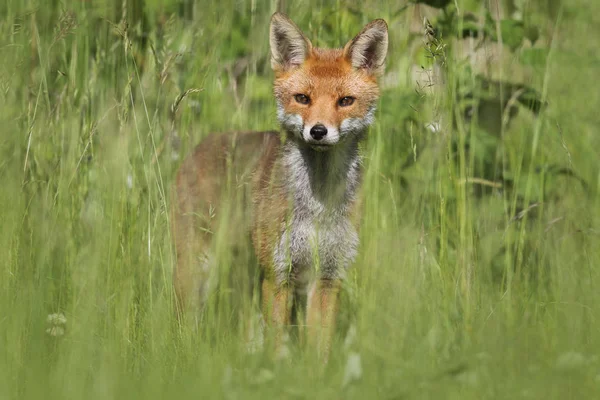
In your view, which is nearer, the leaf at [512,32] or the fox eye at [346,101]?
the fox eye at [346,101]

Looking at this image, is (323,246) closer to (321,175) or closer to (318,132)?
(321,175)

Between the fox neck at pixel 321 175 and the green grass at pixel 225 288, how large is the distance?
22 centimetres

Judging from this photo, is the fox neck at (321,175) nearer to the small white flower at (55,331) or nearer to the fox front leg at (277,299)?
the fox front leg at (277,299)

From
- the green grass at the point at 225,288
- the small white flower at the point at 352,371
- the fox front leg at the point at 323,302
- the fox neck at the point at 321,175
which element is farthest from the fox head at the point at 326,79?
the small white flower at the point at 352,371

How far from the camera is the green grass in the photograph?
3055mm

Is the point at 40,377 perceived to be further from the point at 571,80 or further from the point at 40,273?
the point at 571,80

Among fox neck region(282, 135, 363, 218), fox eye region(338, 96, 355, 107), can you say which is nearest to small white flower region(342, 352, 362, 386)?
fox neck region(282, 135, 363, 218)

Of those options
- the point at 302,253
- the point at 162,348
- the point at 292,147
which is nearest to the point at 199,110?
the point at 292,147

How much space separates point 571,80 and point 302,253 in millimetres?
2375

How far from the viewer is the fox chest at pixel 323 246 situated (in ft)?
15.2

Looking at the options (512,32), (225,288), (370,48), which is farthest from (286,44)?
(225,288)

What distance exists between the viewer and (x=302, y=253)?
4.64 meters

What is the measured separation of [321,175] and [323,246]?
44cm

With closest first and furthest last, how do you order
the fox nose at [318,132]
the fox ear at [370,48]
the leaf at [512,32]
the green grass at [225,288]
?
the green grass at [225,288]
the fox nose at [318,132]
the fox ear at [370,48]
the leaf at [512,32]
